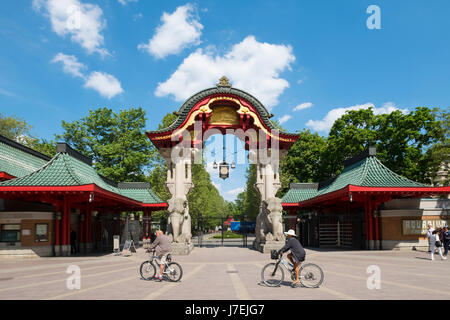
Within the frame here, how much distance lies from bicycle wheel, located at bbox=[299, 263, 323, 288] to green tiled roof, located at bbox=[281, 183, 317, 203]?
80.5ft

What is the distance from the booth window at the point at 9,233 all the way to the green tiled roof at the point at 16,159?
3.12 meters

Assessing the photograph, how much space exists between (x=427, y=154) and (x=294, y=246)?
33.2 m

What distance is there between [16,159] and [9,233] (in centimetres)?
560

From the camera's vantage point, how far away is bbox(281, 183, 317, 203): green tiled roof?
116 feet

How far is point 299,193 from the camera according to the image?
1431 inches

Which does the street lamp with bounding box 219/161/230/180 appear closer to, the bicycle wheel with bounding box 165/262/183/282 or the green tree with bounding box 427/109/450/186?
the bicycle wheel with bounding box 165/262/183/282

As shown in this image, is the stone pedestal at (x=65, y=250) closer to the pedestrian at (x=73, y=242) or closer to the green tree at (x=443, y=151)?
the pedestrian at (x=73, y=242)

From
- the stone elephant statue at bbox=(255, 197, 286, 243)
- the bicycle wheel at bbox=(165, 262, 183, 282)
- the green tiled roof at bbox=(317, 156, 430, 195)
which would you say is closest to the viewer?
the bicycle wheel at bbox=(165, 262, 183, 282)

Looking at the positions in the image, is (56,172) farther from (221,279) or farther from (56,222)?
(221,279)

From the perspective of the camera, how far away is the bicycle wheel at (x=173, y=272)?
11969mm

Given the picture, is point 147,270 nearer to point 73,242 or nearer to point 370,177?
point 73,242

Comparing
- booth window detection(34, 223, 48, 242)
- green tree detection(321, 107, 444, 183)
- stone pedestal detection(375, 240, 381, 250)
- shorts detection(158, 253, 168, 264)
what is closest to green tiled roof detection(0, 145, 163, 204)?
booth window detection(34, 223, 48, 242)

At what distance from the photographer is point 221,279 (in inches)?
489

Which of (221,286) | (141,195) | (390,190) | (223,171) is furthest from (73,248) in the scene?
(390,190)
